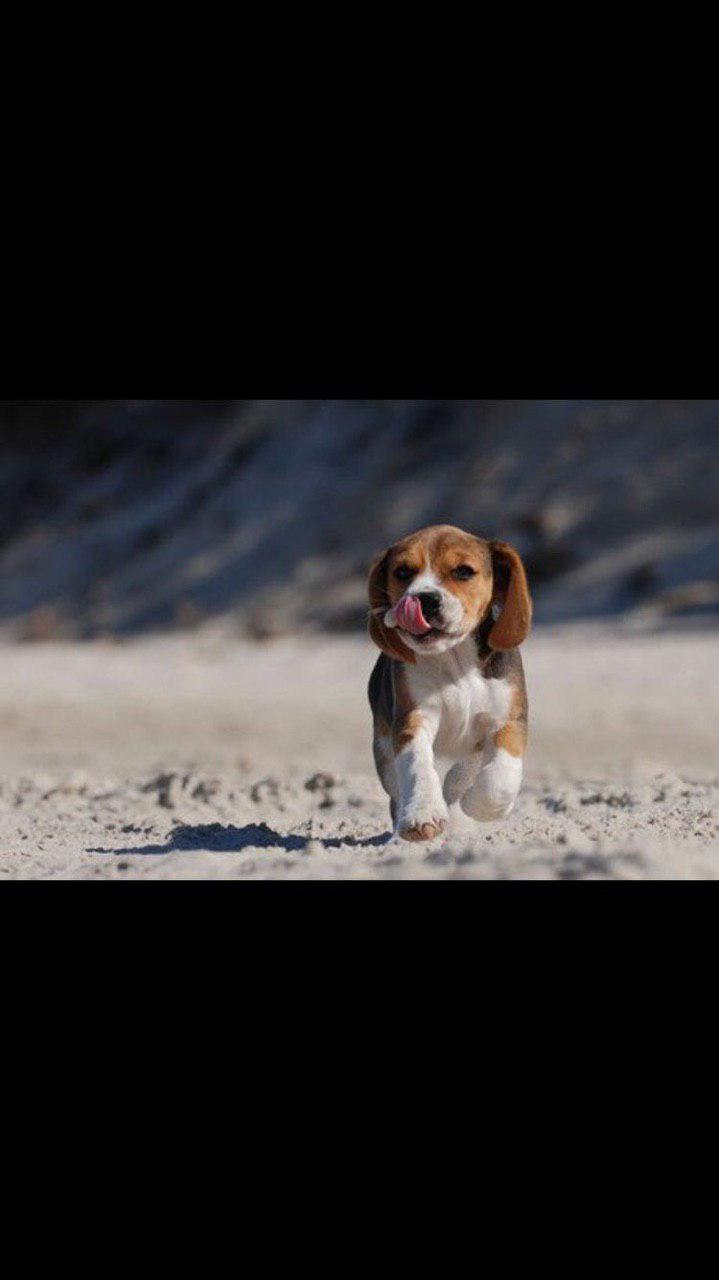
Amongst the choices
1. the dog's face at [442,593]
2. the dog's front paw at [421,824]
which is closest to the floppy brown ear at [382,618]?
the dog's face at [442,593]

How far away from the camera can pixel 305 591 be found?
55.5ft

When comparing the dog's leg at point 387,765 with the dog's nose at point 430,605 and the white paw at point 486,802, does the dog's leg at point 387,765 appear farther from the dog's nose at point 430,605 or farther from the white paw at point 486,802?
the dog's nose at point 430,605

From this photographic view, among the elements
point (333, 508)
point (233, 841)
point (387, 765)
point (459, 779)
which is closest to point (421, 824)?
point (459, 779)

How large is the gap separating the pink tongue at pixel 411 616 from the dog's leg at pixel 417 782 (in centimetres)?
35

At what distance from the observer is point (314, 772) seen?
6793 mm

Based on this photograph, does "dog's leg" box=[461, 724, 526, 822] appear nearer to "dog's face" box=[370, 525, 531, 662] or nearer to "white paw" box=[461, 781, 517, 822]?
"white paw" box=[461, 781, 517, 822]

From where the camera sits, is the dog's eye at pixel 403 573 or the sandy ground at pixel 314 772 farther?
the dog's eye at pixel 403 573

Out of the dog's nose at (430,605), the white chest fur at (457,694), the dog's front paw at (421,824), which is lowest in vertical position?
the dog's front paw at (421,824)

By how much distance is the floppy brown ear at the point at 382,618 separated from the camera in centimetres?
421

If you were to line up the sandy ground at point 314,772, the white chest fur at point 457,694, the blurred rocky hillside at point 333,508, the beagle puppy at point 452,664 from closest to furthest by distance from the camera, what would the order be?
the sandy ground at point 314,772, the beagle puppy at point 452,664, the white chest fur at point 457,694, the blurred rocky hillside at point 333,508

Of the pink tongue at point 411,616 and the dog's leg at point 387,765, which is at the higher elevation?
the pink tongue at point 411,616

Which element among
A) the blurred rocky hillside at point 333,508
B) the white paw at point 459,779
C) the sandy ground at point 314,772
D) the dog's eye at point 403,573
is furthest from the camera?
the blurred rocky hillside at point 333,508

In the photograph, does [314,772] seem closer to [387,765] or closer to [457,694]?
[387,765]

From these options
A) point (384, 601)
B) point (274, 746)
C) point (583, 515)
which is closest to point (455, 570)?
point (384, 601)
